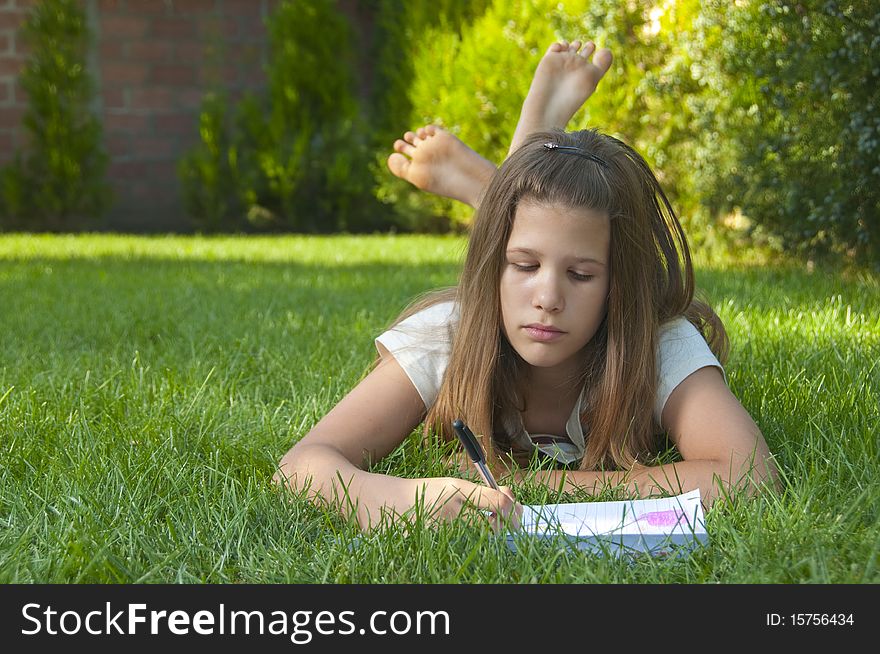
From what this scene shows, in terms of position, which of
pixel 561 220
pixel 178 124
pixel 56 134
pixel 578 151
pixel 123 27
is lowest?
pixel 56 134

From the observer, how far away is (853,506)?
1.63 meters

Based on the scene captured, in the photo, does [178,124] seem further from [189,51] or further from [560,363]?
[560,363]

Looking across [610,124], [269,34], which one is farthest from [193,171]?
[610,124]

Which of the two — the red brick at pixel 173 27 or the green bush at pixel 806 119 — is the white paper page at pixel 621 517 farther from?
the red brick at pixel 173 27

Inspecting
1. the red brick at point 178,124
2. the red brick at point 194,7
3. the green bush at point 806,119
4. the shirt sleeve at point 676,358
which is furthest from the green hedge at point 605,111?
the shirt sleeve at point 676,358

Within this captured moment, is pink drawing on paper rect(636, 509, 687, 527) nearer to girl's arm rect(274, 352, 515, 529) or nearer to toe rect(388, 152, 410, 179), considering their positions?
girl's arm rect(274, 352, 515, 529)

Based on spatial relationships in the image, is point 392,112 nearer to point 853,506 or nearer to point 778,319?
point 778,319

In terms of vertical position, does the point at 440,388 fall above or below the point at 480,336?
below

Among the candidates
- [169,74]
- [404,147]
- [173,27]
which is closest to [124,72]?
[169,74]

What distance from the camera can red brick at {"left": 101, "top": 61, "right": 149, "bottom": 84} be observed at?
894 cm

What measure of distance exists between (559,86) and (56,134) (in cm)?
654

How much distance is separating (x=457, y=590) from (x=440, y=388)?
807 mm

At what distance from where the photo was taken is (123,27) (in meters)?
8.95

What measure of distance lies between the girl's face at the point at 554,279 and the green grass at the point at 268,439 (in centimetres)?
40
